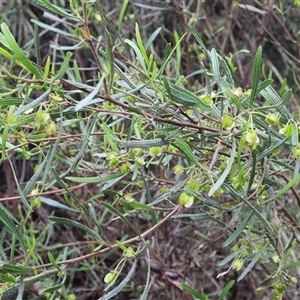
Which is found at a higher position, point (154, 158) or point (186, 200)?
point (186, 200)

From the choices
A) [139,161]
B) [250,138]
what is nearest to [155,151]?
[139,161]

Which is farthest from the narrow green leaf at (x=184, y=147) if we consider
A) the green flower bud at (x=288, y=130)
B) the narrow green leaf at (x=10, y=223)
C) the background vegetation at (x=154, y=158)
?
the narrow green leaf at (x=10, y=223)

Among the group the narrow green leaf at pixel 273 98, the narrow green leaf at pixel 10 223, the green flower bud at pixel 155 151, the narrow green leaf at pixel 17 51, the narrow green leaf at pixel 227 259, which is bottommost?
the narrow green leaf at pixel 227 259

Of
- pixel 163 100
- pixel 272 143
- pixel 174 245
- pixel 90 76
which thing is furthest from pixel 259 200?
pixel 90 76

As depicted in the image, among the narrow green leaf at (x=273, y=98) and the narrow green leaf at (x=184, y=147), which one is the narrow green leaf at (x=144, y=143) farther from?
the narrow green leaf at (x=273, y=98)

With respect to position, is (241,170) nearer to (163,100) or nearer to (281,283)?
(163,100)

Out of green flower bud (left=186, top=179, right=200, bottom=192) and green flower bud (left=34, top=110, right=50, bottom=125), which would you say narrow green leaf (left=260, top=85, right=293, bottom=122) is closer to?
green flower bud (left=186, top=179, right=200, bottom=192)

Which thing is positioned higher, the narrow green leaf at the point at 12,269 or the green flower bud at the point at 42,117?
the green flower bud at the point at 42,117

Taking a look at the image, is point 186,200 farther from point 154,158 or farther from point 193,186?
point 154,158

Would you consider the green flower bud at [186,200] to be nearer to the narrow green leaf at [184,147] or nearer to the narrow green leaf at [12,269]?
the narrow green leaf at [184,147]

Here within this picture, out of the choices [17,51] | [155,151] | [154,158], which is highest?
[17,51]

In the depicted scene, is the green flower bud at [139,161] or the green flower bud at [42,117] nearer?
the green flower bud at [42,117]

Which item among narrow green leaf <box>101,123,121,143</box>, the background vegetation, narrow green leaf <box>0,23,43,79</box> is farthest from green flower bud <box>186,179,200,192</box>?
narrow green leaf <box>0,23,43,79</box>

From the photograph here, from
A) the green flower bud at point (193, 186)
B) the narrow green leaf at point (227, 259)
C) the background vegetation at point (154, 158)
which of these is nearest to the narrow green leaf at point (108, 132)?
the background vegetation at point (154, 158)
